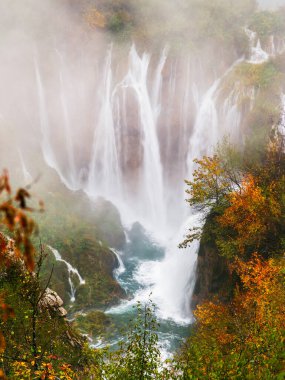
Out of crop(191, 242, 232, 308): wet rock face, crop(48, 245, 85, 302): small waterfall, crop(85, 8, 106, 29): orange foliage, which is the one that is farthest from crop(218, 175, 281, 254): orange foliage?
crop(85, 8, 106, 29): orange foliage

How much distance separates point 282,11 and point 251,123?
29.8 metres

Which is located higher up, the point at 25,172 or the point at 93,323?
the point at 25,172

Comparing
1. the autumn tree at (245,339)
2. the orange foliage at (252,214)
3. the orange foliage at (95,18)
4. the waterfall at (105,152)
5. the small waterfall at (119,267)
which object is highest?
the orange foliage at (95,18)

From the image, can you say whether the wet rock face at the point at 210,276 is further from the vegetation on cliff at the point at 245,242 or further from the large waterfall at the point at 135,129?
the large waterfall at the point at 135,129

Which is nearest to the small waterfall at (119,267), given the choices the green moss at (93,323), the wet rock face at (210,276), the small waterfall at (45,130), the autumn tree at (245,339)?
the green moss at (93,323)

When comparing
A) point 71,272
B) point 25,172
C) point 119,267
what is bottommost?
point 71,272

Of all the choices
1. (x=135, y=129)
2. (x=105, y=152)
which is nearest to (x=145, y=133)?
(x=135, y=129)

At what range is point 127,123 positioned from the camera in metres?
50.2

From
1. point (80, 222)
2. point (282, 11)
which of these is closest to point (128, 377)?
point (80, 222)

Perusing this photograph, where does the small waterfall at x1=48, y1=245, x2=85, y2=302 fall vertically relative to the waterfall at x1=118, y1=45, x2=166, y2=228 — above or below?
below

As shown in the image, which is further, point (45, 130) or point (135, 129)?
point (135, 129)

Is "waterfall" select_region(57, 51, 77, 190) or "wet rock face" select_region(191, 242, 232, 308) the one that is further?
"waterfall" select_region(57, 51, 77, 190)

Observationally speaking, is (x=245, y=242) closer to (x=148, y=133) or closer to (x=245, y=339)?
(x=245, y=339)

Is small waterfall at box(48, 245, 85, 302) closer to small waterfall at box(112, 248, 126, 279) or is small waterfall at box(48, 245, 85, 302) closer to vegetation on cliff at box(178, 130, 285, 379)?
small waterfall at box(112, 248, 126, 279)
